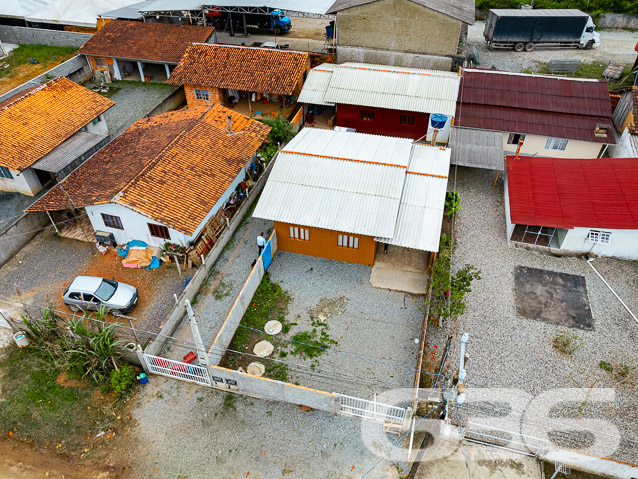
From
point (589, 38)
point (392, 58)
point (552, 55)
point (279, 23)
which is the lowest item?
point (552, 55)

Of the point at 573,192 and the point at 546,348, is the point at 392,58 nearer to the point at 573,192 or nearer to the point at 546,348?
the point at 573,192

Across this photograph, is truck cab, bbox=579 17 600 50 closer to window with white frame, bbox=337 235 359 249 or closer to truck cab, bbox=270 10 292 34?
truck cab, bbox=270 10 292 34

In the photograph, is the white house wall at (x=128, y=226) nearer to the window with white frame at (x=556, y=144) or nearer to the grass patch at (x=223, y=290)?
the grass patch at (x=223, y=290)

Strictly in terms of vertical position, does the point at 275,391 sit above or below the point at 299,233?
below

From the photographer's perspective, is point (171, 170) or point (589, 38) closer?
point (171, 170)

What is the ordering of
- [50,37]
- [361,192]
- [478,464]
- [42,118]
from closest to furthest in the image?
[478,464] < [361,192] < [42,118] < [50,37]

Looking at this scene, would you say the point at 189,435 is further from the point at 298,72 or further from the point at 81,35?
the point at 81,35

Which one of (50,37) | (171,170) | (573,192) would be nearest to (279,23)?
(50,37)
